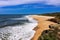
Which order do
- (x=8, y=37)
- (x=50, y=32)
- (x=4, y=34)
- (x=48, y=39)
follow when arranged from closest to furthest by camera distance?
1. (x=48, y=39)
2. (x=50, y=32)
3. (x=8, y=37)
4. (x=4, y=34)

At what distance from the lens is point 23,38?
22203 millimetres

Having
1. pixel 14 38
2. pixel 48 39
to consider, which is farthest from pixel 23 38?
pixel 48 39

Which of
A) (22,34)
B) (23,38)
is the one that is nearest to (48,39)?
(23,38)

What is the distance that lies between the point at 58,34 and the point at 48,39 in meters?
1.49

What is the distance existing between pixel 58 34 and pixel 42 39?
208 cm

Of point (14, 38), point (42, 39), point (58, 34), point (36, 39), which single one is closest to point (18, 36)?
point (14, 38)

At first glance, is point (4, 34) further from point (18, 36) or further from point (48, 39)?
point (48, 39)

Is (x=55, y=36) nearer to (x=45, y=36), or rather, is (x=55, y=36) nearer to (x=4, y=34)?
(x=45, y=36)

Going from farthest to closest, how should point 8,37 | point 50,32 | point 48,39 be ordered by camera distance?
1. point 8,37
2. point 50,32
3. point 48,39

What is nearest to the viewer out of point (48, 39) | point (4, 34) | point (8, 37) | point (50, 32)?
point (48, 39)

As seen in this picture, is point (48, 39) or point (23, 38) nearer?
point (48, 39)

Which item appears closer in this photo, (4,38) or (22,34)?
(4,38)

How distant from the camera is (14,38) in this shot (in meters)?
22.2

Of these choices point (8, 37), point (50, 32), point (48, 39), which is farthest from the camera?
point (8, 37)
